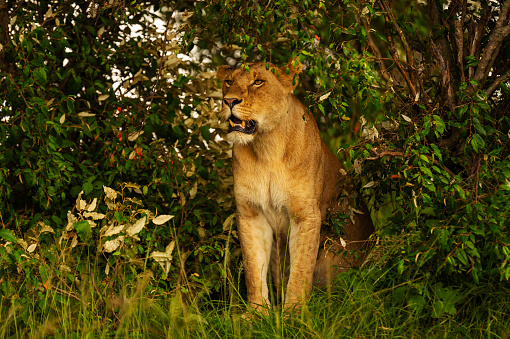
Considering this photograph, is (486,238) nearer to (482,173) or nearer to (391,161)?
(482,173)

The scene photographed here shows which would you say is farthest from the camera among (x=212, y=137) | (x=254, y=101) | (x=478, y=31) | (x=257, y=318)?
(x=212, y=137)

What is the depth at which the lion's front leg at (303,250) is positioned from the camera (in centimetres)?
402

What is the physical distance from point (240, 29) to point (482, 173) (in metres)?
1.64

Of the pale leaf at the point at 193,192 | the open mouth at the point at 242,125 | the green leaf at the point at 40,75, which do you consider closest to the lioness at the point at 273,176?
the open mouth at the point at 242,125

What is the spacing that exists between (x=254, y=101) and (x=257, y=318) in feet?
4.26

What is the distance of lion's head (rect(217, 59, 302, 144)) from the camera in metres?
3.92

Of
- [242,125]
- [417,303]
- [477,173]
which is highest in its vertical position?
[242,125]

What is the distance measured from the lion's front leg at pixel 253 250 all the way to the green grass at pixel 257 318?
31cm

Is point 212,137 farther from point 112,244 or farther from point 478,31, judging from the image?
point 478,31

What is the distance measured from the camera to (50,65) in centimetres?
483

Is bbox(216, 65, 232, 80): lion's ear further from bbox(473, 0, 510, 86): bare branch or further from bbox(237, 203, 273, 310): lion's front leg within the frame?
bbox(473, 0, 510, 86): bare branch

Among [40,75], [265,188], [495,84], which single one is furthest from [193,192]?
[495,84]

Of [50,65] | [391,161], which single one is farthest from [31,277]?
[391,161]

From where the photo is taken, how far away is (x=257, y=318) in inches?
143
